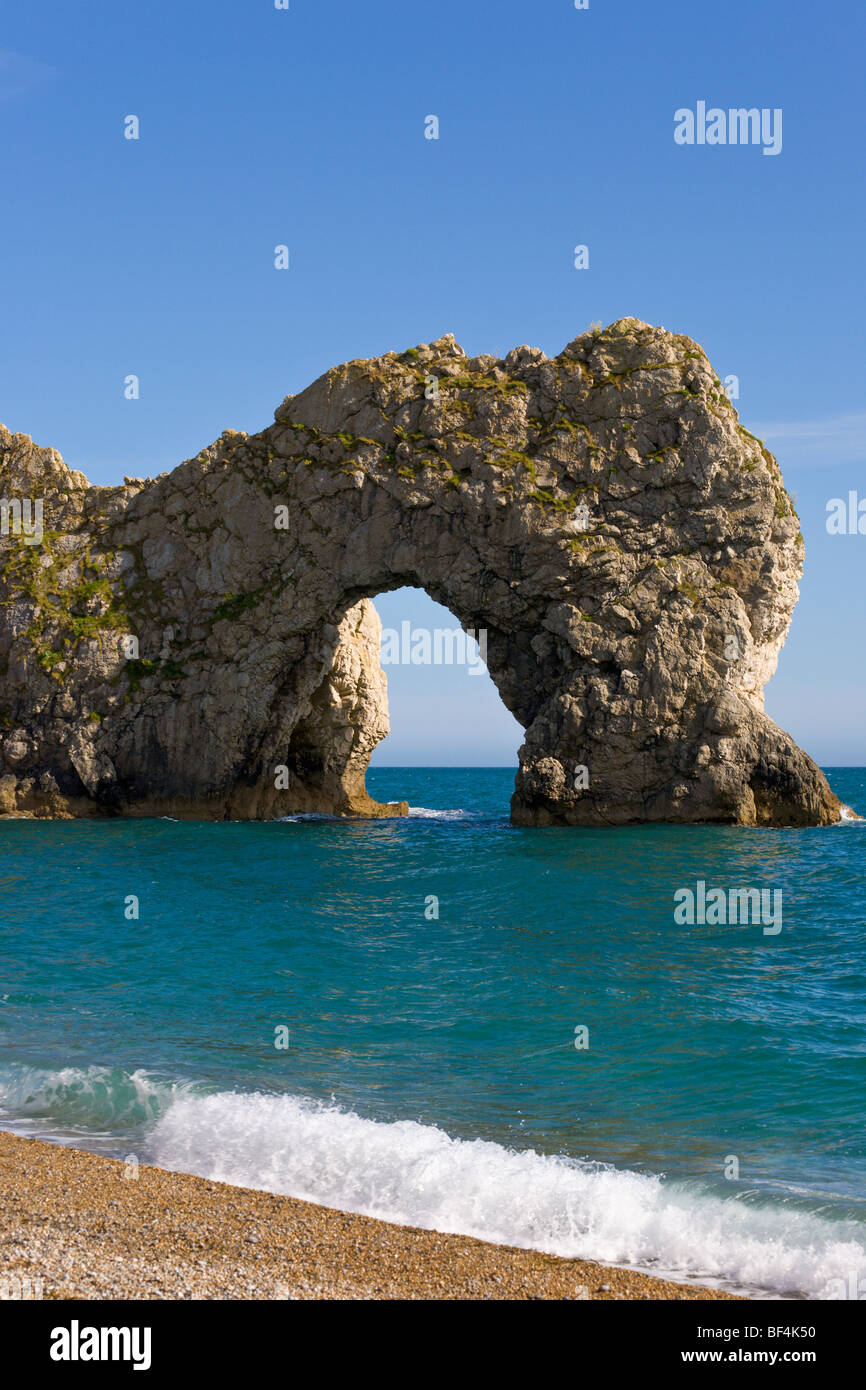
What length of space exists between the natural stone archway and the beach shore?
34.0 m

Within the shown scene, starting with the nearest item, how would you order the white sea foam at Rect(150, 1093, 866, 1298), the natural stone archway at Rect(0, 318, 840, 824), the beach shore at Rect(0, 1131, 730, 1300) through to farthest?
the beach shore at Rect(0, 1131, 730, 1300), the white sea foam at Rect(150, 1093, 866, 1298), the natural stone archway at Rect(0, 318, 840, 824)

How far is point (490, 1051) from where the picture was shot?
14.8m

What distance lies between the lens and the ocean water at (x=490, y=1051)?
997cm

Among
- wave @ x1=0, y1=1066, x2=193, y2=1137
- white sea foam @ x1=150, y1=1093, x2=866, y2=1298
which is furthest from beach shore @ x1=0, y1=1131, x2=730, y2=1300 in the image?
wave @ x1=0, y1=1066, x2=193, y2=1137

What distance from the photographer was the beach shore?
26.1ft

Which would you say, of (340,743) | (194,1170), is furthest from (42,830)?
(194,1170)

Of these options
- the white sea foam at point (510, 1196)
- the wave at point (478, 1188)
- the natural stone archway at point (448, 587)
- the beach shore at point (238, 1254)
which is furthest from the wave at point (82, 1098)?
the natural stone archway at point (448, 587)

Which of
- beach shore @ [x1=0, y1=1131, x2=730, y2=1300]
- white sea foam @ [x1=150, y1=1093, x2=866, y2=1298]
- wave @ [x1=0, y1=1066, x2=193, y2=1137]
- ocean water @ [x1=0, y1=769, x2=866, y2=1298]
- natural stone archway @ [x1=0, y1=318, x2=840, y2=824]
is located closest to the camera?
beach shore @ [x1=0, y1=1131, x2=730, y2=1300]

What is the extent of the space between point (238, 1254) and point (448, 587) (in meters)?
38.6

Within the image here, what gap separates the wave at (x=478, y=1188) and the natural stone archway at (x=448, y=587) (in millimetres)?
31902

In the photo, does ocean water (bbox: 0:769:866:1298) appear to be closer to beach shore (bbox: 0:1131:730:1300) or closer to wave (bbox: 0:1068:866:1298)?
wave (bbox: 0:1068:866:1298)
